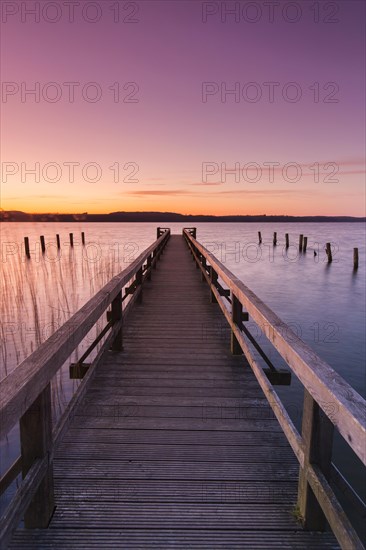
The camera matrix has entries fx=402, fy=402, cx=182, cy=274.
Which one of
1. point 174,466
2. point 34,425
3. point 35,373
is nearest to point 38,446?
point 34,425

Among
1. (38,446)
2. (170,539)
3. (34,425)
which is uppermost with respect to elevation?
(34,425)

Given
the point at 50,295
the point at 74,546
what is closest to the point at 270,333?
the point at 74,546

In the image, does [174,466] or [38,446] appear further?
[174,466]

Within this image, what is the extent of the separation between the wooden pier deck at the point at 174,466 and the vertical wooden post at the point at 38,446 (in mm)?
73

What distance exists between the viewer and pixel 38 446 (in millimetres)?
2127

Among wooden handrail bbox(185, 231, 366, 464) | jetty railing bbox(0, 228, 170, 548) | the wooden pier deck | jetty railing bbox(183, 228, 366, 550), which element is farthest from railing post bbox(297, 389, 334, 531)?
jetty railing bbox(0, 228, 170, 548)

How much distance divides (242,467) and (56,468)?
1.31 meters

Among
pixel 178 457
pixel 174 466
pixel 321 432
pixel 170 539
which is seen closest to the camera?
pixel 321 432

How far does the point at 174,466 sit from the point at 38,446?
1.11m

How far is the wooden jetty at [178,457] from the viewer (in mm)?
1939

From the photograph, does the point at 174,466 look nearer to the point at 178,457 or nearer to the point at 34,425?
the point at 178,457

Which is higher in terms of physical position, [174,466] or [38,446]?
[38,446]

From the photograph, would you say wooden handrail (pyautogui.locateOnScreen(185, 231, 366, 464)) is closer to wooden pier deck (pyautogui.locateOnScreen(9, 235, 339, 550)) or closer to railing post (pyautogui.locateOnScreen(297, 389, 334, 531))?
railing post (pyautogui.locateOnScreen(297, 389, 334, 531))

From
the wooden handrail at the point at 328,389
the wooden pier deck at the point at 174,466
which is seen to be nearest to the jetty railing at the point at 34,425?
the wooden pier deck at the point at 174,466
